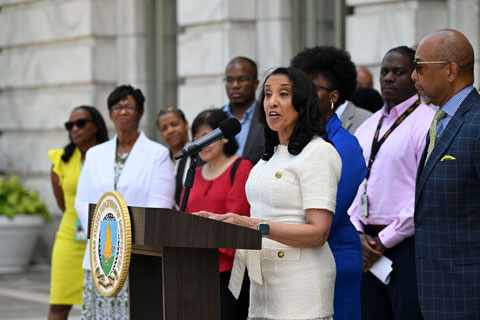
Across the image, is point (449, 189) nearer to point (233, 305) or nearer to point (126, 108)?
point (233, 305)

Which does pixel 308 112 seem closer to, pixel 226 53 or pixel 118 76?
pixel 226 53

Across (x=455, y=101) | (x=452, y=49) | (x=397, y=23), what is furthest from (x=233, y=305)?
(x=397, y=23)

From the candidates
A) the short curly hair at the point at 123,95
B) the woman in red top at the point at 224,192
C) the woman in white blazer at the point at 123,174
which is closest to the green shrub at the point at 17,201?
the woman in white blazer at the point at 123,174

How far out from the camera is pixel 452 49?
4.62 meters

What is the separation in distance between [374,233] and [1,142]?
10.7 m

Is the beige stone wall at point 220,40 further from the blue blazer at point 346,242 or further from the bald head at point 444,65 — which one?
the blue blazer at point 346,242

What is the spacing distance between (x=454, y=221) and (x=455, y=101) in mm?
595

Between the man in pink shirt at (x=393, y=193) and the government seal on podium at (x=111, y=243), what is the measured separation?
73.5 inches

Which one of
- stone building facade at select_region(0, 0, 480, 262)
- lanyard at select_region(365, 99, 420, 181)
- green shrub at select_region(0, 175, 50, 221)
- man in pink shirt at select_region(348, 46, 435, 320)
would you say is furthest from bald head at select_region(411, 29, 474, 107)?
green shrub at select_region(0, 175, 50, 221)

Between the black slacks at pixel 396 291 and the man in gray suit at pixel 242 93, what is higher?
the man in gray suit at pixel 242 93

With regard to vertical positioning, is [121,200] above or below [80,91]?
below

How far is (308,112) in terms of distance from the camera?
430cm

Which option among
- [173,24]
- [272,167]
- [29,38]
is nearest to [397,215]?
[272,167]

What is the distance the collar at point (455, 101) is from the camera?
15.2ft
